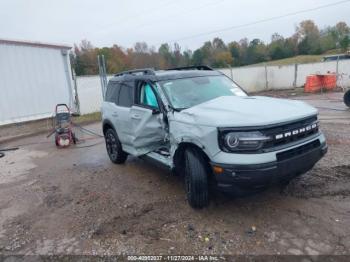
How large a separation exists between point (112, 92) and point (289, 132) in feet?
12.7

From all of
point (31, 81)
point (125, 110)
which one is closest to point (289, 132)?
point (125, 110)

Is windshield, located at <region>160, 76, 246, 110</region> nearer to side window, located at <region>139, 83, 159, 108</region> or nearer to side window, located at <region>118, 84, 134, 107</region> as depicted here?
side window, located at <region>139, 83, 159, 108</region>

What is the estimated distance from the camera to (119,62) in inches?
1924

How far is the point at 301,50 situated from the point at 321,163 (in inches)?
2585

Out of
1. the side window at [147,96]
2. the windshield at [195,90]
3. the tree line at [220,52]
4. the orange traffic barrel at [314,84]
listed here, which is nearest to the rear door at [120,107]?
the side window at [147,96]

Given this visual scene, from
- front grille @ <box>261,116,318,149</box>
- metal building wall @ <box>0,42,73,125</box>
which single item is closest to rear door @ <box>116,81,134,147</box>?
front grille @ <box>261,116,318,149</box>

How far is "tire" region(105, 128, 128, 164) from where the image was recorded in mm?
5993

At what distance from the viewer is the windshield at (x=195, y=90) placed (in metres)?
4.34

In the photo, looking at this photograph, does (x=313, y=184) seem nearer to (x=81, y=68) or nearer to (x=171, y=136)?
(x=171, y=136)

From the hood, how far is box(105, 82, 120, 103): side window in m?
2.39

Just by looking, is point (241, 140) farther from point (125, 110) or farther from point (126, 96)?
point (126, 96)

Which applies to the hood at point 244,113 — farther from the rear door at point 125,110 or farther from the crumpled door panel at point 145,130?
the rear door at point 125,110

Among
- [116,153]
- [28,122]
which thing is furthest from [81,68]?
[116,153]

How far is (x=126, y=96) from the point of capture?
553cm
